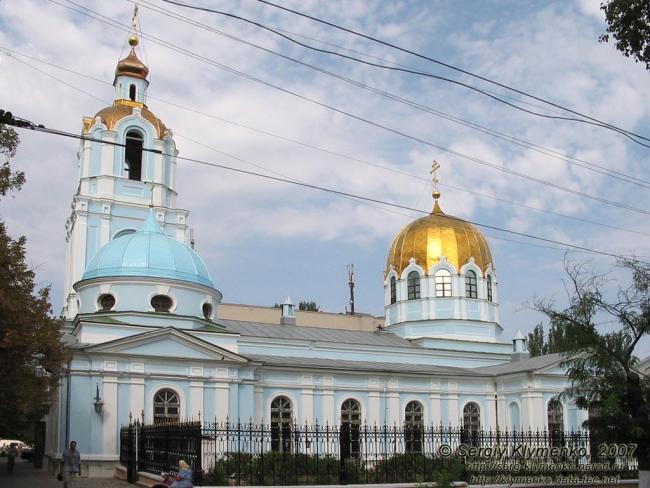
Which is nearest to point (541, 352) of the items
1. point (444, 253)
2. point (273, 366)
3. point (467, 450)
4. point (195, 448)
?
point (444, 253)

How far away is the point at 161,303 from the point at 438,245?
17.4 meters

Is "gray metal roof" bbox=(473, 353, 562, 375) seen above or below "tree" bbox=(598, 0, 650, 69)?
below

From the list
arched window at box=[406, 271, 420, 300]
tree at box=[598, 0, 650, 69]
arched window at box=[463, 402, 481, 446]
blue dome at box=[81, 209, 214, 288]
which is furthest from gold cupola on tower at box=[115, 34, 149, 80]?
tree at box=[598, 0, 650, 69]

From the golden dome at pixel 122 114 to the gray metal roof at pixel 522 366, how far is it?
2060cm

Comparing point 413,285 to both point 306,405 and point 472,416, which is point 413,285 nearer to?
point 472,416

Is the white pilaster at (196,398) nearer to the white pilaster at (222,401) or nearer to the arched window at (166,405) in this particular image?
the arched window at (166,405)

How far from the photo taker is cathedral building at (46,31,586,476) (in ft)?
92.9

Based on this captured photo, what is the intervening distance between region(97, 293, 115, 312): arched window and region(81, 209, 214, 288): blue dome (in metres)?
0.75

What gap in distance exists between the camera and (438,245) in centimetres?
4294

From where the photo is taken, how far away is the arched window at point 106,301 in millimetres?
30516

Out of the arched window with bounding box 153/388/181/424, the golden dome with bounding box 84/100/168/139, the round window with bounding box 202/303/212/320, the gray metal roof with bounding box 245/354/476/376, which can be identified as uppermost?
the golden dome with bounding box 84/100/168/139

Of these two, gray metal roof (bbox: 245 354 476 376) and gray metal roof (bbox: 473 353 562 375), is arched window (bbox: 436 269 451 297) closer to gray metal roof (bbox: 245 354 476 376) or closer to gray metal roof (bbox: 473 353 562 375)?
gray metal roof (bbox: 473 353 562 375)

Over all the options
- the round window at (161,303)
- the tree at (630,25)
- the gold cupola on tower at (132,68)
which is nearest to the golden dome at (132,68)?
the gold cupola on tower at (132,68)

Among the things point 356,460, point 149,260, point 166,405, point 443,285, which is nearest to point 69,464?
point 356,460
